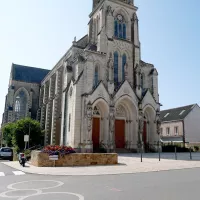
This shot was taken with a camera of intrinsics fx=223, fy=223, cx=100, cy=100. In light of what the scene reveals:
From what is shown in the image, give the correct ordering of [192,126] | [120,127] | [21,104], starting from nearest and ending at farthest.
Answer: [120,127]
[192,126]
[21,104]

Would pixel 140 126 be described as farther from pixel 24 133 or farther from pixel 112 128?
pixel 24 133

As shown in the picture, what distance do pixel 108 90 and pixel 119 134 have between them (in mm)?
6149

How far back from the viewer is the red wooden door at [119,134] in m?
29.5

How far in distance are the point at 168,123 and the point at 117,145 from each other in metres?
19.0

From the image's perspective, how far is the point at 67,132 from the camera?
27828mm

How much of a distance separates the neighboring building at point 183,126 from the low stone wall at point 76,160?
26020 mm

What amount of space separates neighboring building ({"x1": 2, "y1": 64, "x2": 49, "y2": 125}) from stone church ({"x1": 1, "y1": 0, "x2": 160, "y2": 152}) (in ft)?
43.0

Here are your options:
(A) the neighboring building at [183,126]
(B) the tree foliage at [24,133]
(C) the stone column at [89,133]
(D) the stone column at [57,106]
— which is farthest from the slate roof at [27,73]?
(A) the neighboring building at [183,126]

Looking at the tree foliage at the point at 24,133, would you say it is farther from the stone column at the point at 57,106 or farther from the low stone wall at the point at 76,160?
the low stone wall at the point at 76,160

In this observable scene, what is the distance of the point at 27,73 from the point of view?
5434 cm

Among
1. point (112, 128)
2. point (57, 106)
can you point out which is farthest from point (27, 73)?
point (112, 128)

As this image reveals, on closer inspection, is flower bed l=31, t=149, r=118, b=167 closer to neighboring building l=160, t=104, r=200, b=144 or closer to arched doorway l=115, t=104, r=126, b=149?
arched doorway l=115, t=104, r=126, b=149

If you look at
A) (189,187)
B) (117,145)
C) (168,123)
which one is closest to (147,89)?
(117,145)

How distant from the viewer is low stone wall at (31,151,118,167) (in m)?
15.0
